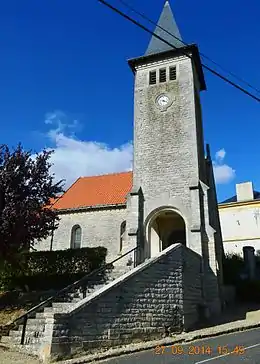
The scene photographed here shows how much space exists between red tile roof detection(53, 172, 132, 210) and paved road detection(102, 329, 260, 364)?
12.6m

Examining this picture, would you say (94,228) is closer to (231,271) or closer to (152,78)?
(231,271)

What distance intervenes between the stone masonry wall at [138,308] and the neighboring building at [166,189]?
1.42 ft

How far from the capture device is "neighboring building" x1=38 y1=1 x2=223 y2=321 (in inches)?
593

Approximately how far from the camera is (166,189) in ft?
54.4

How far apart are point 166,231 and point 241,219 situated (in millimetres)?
15422

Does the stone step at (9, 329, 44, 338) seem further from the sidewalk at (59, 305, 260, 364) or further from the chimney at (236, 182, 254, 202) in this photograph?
the chimney at (236, 182, 254, 202)

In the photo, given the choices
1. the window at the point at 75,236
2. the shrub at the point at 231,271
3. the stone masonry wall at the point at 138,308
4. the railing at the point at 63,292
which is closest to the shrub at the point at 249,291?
the shrub at the point at 231,271

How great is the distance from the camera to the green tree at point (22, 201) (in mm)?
12344

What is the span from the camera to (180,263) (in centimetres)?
1255

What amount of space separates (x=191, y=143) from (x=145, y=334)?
974cm

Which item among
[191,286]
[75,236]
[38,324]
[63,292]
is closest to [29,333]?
[38,324]

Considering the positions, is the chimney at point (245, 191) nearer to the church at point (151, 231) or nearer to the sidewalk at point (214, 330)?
the church at point (151, 231)

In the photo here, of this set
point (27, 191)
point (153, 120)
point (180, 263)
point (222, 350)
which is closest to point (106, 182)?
point (153, 120)

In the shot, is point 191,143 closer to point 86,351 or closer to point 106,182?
point 106,182
